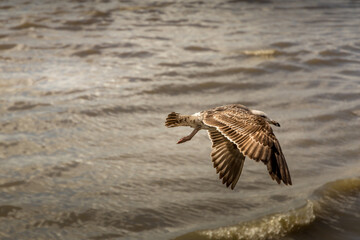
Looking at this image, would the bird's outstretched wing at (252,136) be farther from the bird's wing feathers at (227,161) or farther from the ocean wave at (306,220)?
the ocean wave at (306,220)

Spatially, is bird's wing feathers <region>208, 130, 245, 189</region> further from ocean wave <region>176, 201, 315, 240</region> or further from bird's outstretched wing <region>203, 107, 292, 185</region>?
ocean wave <region>176, 201, 315, 240</region>

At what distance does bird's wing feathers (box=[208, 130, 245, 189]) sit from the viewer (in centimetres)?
453

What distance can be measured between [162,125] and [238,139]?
11.5 ft

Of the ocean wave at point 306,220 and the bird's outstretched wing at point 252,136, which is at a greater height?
the bird's outstretched wing at point 252,136

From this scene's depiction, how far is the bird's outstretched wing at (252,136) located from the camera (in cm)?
375

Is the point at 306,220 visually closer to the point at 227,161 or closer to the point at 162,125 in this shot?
the point at 227,161

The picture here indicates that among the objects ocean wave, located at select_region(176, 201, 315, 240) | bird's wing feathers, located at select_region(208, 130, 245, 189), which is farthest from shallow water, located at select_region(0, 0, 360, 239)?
bird's wing feathers, located at select_region(208, 130, 245, 189)

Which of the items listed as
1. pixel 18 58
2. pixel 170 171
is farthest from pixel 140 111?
pixel 18 58

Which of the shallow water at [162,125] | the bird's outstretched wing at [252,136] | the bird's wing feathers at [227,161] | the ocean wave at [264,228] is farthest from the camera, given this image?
the shallow water at [162,125]

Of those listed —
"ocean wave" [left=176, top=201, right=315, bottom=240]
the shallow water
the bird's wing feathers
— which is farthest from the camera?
the shallow water

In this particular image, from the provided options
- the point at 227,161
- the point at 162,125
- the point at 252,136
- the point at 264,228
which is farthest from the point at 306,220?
the point at 162,125

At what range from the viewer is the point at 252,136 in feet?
12.9

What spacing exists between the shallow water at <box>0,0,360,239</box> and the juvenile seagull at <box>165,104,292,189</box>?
2.57 ft

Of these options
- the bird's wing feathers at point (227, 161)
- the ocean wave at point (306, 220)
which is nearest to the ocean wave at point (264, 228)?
the ocean wave at point (306, 220)
